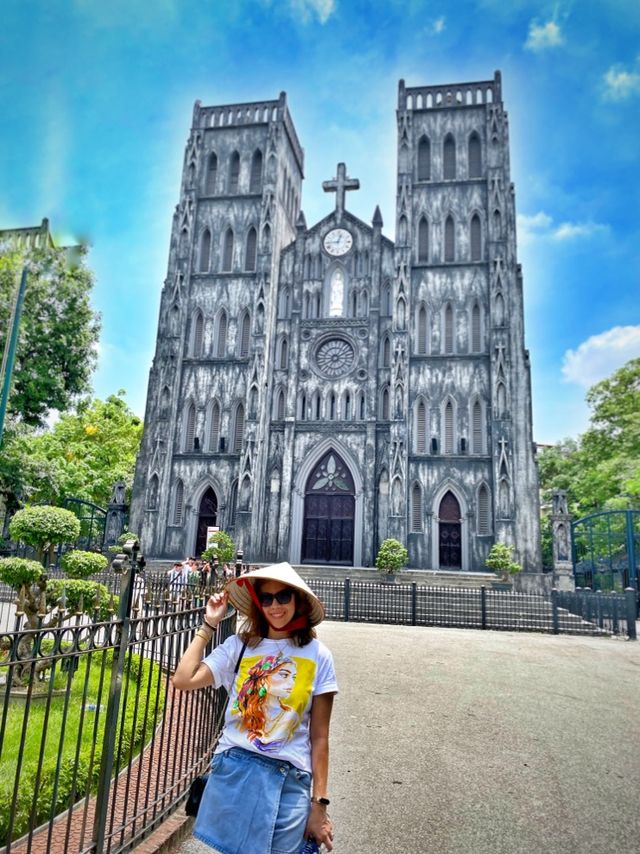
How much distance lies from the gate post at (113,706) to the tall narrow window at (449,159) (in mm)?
28039

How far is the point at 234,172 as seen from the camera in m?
29.5

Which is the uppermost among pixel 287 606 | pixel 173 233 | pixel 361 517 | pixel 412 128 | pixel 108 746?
pixel 412 128

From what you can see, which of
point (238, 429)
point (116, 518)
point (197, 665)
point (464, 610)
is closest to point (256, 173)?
point (238, 429)

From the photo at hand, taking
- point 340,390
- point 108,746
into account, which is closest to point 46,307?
point 340,390

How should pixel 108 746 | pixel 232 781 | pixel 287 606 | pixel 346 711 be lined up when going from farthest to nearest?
1. pixel 346 711
2. pixel 108 746
3. pixel 287 606
4. pixel 232 781

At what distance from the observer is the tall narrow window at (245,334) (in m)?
27.0

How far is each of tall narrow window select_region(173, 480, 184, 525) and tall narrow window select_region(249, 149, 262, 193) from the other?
48.3ft

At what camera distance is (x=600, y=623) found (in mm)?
14539

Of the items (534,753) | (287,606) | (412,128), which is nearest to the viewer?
(287,606)

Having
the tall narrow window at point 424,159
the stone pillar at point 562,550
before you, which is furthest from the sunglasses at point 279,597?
the tall narrow window at point 424,159

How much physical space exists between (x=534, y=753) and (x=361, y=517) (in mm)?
19332

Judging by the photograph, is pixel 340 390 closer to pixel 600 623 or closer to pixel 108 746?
pixel 600 623

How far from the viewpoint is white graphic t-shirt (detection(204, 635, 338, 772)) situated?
229 centimetres

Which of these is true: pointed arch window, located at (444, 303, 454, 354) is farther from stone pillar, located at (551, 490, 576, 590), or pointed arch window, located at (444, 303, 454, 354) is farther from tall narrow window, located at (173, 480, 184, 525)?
tall narrow window, located at (173, 480, 184, 525)
